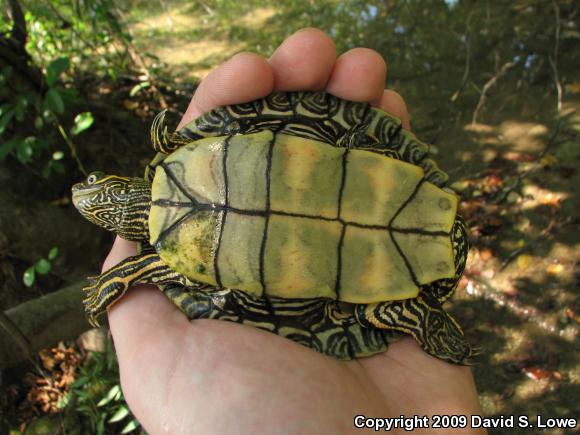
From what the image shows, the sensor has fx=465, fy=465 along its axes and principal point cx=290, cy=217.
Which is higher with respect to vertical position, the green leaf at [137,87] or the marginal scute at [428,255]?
the green leaf at [137,87]

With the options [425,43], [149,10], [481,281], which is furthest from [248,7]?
[481,281]

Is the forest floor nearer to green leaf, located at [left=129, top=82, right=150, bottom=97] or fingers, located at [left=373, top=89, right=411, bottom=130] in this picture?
fingers, located at [left=373, top=89, right=411, bottom=130]

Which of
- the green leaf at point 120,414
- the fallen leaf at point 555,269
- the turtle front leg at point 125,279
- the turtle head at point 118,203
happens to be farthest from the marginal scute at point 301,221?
the fallen leaf at point 555,269

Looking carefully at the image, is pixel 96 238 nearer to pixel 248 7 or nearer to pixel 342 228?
pixel 342 228

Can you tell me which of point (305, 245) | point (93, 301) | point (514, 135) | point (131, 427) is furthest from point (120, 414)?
point (514, 135)

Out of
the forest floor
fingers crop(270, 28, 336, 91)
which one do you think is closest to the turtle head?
fingers crop(270, 28, 336, 91)

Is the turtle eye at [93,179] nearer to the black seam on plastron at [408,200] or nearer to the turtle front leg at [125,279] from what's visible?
the turtle front leg at [125,279]

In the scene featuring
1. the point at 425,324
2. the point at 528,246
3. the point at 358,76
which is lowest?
the point at 528,246

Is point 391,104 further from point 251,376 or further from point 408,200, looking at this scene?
point 251,376
